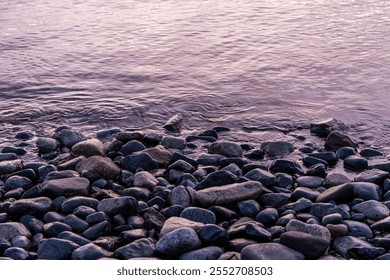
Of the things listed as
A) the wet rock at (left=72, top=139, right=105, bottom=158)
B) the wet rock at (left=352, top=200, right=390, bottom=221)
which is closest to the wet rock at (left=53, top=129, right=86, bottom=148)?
the wet rock at (left=72, top=139, right=105, bottom=158)

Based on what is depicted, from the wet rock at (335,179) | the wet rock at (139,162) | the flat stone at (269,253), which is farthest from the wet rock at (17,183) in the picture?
the wet rock at (335,179)

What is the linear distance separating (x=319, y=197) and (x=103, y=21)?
22.8ft

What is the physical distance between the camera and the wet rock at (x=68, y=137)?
545 centimetres

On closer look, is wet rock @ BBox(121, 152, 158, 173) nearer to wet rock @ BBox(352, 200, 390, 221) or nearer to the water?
the water

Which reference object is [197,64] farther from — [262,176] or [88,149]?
[262,176]

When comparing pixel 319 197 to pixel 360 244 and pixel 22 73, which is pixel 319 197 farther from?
pixel 22 73

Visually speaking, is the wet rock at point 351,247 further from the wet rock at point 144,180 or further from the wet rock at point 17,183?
the wet rock at point 17,183

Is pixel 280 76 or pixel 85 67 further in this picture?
pixel 85 67

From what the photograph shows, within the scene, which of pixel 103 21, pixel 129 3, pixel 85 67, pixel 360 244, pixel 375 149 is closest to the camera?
pixel 360 244

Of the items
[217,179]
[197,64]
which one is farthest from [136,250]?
[197,64]

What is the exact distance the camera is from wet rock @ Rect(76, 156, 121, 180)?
4.74 metres

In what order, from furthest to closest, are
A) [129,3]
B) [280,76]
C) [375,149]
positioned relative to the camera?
[129,3]
[280,76]
[375,149]

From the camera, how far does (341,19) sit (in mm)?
9812

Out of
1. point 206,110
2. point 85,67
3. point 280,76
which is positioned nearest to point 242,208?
point 206,110
